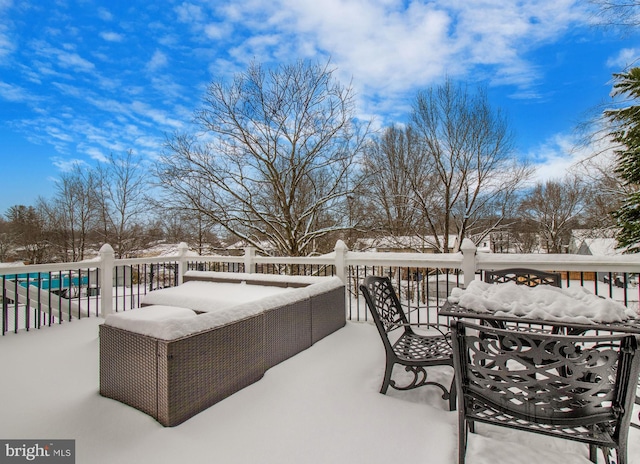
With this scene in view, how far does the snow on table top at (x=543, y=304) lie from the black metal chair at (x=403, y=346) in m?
0.41

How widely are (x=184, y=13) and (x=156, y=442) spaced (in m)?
7.59

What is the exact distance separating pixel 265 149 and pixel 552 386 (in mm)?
9740

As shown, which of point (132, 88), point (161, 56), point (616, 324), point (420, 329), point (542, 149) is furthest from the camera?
point (542, 149)

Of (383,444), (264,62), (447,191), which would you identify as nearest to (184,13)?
(264,62)

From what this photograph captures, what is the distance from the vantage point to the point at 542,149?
10906 mm

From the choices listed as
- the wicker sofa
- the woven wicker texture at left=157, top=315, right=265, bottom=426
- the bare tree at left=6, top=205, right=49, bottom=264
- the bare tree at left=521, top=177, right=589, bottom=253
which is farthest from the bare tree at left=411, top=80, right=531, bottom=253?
the bare tree at left=6, top=205, right=49, bottom=264

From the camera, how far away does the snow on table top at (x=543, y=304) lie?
5.59 feet

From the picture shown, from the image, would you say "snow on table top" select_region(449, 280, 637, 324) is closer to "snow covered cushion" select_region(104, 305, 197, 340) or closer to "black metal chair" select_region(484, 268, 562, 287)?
"black metal chair" select_region(484, 268, 562, 287)

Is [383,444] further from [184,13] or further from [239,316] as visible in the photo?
[184,13]

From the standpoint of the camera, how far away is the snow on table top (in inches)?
67.1

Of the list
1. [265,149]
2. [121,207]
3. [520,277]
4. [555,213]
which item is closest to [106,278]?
[520,277]

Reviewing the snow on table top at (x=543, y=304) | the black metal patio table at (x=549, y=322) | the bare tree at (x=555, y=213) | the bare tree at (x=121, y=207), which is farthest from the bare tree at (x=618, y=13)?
the bare tree at (x=121, y=207)

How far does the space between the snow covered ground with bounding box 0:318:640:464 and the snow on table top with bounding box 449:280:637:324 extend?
72 centimetres

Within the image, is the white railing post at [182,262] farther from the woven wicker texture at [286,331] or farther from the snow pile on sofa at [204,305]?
the woven wicker texture at [286,331]
